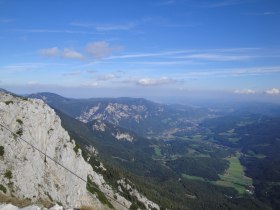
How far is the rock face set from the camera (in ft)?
257

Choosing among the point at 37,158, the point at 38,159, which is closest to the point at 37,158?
the point at 37,158

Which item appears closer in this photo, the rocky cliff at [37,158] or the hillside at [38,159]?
the hillside at [38,159]

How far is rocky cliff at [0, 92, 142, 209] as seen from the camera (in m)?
78.1

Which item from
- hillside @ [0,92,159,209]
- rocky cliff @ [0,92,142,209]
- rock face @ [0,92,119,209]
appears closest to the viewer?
hillside @ [0,92,159,209]

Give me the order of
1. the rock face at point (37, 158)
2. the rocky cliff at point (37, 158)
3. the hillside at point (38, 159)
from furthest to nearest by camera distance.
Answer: the rock face at point (37, 158) → the rocky cliff at point (37, 158) → the hillside at point (38, 159)

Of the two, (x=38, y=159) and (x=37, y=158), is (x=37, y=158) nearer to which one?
(x=37, y=158)

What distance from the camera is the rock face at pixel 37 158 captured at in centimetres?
7844

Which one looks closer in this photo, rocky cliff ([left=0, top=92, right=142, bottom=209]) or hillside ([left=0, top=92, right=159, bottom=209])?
hillside ([left=0, top=92, right=159, bottom=209])

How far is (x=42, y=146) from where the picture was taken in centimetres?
9906

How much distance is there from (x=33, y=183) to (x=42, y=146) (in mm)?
18214

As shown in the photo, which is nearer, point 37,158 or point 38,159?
point 37,158

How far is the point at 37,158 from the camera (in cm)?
8756

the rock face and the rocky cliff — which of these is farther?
the rock face

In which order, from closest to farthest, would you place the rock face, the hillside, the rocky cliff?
the hillside
the rocky cliff
the rock face
